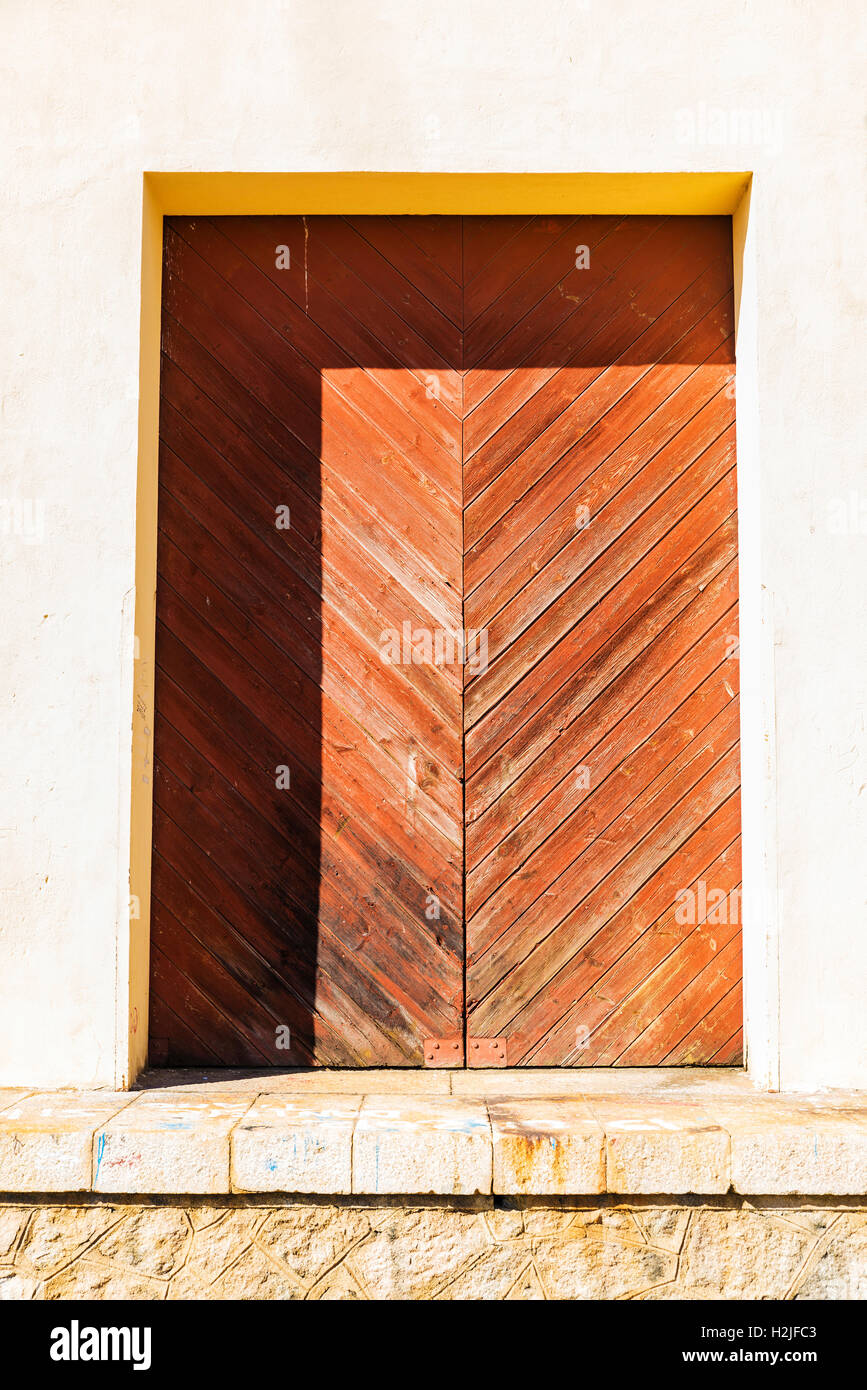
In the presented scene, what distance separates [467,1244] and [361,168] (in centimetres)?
342

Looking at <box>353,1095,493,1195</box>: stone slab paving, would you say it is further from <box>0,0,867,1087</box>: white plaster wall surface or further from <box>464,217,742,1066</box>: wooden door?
<box>0,0,867,1087</box>: white plaster wall surface

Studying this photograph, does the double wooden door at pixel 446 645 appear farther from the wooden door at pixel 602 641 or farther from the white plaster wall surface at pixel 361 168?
the white plaster wall surface at pixel 361 168

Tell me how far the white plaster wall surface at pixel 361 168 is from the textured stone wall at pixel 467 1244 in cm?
104

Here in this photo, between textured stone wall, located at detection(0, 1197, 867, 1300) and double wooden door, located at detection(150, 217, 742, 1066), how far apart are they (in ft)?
2.46

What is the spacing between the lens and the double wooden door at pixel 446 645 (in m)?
4.13

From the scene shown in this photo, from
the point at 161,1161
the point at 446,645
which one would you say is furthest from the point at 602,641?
the point at 161,1161

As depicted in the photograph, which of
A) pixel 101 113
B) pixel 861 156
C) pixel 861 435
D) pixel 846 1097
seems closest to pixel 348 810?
pixel 846 1097

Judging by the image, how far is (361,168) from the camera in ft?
13.0

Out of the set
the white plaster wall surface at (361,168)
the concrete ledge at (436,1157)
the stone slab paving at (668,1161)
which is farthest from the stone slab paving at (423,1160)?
the white plaster wall surface at (361,168)

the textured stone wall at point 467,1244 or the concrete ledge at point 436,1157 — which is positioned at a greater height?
the concrete ledge at point 436,1157

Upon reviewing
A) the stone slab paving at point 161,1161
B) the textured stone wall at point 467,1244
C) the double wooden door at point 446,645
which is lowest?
the textured stone wall at point 467,1244

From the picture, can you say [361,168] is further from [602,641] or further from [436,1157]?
[436,1157]

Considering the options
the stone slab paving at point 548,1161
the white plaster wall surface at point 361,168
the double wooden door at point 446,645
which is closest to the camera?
the stone slab paving at point 548,1161

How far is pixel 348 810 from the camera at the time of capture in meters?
4.18
